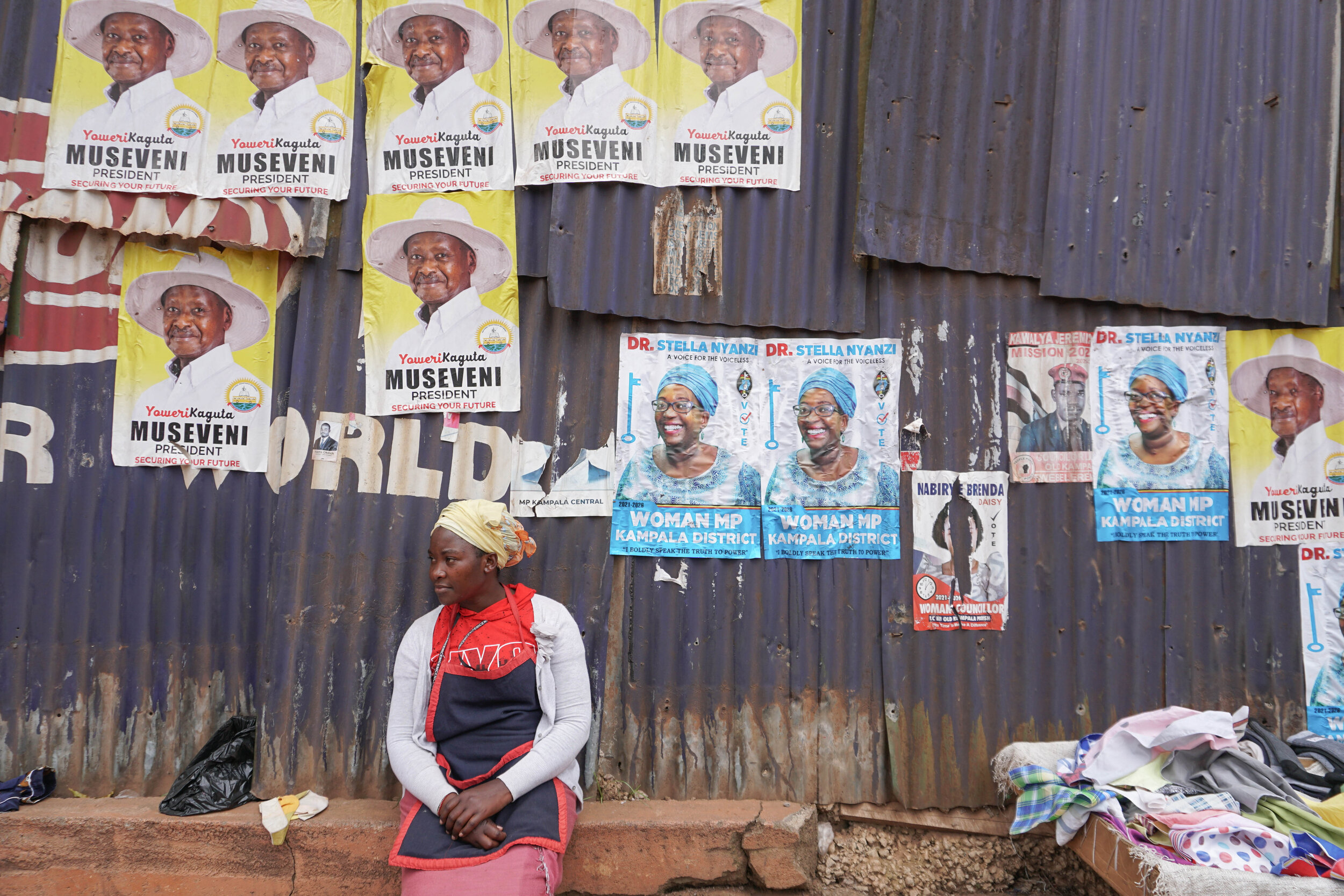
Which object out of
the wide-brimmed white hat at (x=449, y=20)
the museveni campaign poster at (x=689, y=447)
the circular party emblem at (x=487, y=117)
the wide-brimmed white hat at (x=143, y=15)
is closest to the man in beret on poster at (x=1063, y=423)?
the museveni campaign poster at (x=689, y=447)

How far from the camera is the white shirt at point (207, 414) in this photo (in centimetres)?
370

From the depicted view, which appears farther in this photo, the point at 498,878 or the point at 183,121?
the point at 183,121

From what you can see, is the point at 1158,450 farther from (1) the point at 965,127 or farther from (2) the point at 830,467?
(1) the point at 965,127

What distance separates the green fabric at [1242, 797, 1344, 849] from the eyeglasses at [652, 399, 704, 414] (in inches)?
105

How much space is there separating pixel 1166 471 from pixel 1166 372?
0.46m

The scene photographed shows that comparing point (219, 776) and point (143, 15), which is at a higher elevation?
point (143, 15)

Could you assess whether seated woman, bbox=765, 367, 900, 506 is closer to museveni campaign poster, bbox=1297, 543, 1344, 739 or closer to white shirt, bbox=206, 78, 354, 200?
museveni campaign poster, bbox=1297, 543, 1344, 739

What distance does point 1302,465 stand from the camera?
368cm

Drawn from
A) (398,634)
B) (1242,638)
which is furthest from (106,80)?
(1242,638)

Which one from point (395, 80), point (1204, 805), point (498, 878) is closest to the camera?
point (498, 878)

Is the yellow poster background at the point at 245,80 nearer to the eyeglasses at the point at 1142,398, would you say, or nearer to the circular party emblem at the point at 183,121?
the circular party emblem at the point at 183,121

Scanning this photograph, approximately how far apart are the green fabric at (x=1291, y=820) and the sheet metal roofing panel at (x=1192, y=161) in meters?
2.10

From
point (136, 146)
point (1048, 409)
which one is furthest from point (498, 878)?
point (136, 146)

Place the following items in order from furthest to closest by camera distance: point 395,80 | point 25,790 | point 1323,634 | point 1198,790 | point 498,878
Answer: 1. point 395,80
2. point 1323,634
3. point 25,790
4. point 1198,790
5. point 498,878
